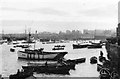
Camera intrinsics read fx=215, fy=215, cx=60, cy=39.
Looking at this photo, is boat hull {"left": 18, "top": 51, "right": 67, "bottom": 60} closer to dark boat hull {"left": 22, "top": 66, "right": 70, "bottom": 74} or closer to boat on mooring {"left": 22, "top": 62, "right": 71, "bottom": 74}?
boat on mooring {"left": 22, "top": 62, "right": 71, "bottom": 74}

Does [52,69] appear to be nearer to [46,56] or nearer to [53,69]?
[53,69]

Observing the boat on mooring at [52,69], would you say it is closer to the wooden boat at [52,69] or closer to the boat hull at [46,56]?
the wooden boat at [52,69]

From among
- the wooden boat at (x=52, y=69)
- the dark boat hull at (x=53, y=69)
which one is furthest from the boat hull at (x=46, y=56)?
the dark boat hull at (x=53, y=69)

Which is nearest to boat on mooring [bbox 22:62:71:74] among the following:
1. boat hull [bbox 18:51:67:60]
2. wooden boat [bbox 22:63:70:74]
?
wooden boat [bbox 22:63:70:74]

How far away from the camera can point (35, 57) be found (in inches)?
2562

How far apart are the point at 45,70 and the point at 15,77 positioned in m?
9.17

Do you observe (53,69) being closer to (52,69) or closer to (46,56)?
(52,69)

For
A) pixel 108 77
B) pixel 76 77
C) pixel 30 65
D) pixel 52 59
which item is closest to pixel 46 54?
pixel 52 59

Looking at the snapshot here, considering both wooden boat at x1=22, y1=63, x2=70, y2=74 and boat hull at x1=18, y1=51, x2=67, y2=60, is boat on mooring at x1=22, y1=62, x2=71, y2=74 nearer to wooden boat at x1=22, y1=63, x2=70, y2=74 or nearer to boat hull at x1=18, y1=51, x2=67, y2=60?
wooden boat at x1=22, y1=63, x2=70, y2=74

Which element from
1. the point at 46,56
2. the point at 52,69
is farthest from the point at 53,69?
the point at 46,56

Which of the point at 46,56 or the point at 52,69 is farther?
the point at 46,56

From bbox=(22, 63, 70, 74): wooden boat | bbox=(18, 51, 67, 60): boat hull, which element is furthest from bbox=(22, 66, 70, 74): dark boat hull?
bbox=(18, 51, 67, 60): boat hull

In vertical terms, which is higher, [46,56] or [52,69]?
[46,56]

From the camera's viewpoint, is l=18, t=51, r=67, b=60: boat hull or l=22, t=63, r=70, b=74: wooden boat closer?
l=22, t=63, r=70, b=74: wooden boat
